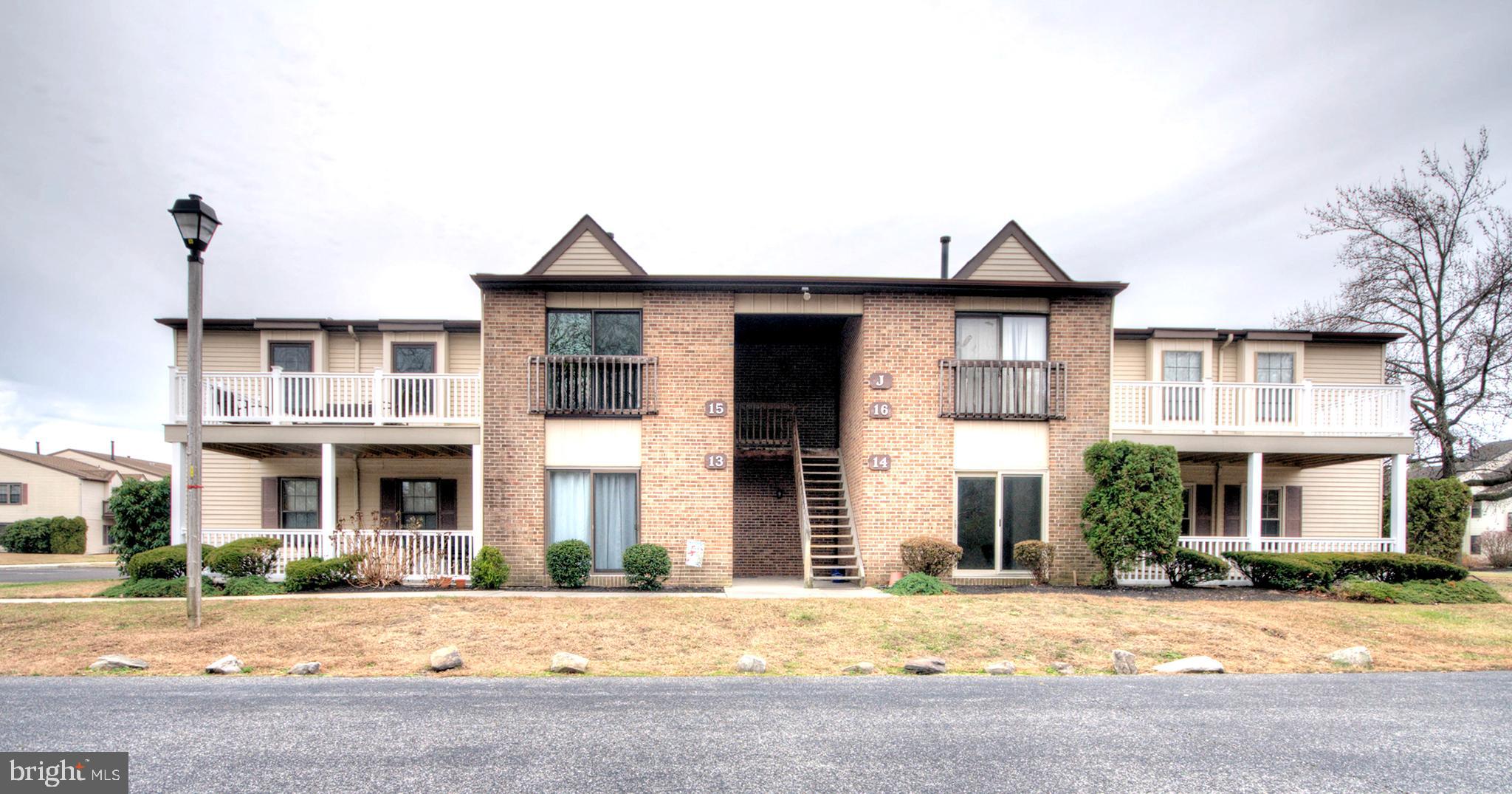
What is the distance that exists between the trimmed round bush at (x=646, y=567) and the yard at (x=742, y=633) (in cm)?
115

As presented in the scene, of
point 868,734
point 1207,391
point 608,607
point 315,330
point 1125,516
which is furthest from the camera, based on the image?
point 315,330

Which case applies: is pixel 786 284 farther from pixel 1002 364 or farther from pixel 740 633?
pixel 740 633

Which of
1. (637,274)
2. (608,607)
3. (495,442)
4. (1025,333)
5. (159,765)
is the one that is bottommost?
(608,607)

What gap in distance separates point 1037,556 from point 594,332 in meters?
9.50

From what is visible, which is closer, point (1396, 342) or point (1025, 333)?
point (1025, 333)

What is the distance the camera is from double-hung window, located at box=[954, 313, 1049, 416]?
46.2ft

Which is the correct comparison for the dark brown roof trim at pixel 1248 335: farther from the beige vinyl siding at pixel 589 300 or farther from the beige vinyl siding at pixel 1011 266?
the beige vinyl siding at pixel 589 300

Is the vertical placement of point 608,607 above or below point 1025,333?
below

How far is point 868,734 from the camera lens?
543 centimetres

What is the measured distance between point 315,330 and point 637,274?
8.87 meters

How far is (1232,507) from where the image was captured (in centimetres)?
1783

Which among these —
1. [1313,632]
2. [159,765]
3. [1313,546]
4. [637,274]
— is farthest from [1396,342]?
[159,765]

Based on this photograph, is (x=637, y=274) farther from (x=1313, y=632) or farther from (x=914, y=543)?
(x=1313, y=632)

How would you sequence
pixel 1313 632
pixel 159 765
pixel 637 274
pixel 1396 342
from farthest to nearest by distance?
pixel 1396 342 < pixel 637 274 < pixel 1313 632 < pixel 159 765
